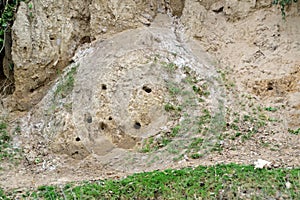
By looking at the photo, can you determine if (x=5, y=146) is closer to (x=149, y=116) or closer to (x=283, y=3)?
(x=149, y=116)

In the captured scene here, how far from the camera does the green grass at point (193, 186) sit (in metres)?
5.48

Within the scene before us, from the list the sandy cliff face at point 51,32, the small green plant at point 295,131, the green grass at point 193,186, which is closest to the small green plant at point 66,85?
the sandy cliff face at point 51,32

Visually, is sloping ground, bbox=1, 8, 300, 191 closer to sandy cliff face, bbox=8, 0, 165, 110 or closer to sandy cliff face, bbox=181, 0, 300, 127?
sandy cliff face, bbox=181, 0, 300, 127

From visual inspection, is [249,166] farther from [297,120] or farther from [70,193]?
[70,193]

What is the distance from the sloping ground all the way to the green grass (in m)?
0.45

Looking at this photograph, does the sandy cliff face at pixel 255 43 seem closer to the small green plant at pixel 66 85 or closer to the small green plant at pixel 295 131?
the small green plant at pixel 295 131

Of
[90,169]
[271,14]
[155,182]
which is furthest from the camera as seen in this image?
[271,14]

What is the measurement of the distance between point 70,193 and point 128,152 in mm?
1312

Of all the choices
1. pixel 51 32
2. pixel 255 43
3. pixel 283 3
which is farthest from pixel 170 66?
pixel 51 32

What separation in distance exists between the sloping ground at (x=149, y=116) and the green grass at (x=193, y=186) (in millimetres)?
453

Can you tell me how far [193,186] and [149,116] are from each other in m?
1.84

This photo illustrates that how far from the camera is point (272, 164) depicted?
6.00 meters

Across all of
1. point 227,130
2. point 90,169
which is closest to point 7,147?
point 90,169

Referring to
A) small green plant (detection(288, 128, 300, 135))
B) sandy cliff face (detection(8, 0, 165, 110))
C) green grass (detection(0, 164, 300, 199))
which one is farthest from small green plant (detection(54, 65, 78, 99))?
small green plant (detection(288, 128, 300, 135))
